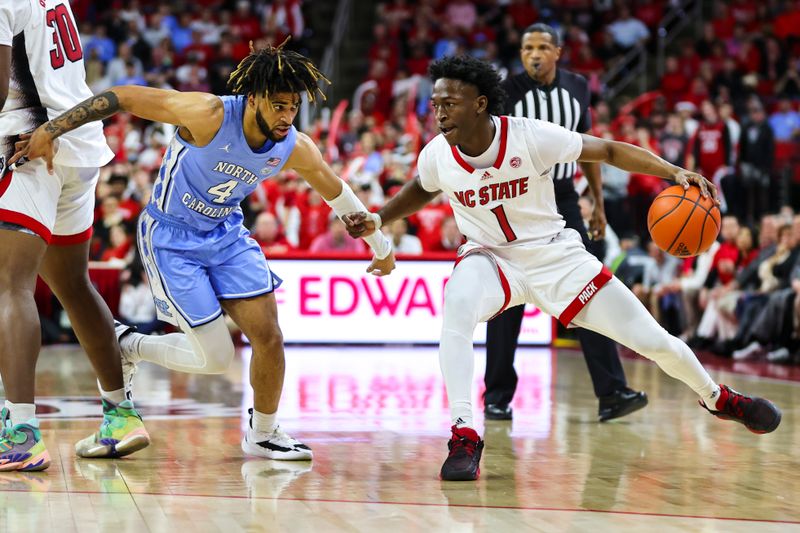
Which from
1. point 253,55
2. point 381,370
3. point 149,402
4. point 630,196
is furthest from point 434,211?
point 253,55

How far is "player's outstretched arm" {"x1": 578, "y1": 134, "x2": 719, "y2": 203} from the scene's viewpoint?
198 inches

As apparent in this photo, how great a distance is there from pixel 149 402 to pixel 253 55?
118 inches

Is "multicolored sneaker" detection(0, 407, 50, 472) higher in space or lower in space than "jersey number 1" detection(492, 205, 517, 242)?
lower

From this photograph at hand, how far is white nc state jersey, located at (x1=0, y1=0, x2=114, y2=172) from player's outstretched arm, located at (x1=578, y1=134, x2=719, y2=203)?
2.14 metres

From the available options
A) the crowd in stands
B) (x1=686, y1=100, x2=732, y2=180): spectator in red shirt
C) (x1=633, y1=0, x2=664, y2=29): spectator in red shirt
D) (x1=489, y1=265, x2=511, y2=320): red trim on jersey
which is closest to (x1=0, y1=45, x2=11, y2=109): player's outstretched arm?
(x1=489, y1=265, x2=511, y2=320): red trim on jersey

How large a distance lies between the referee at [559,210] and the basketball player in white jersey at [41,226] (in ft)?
7.58

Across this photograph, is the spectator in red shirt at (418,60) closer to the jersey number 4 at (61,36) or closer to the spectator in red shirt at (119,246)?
the spectator in red shirt at (119,246)

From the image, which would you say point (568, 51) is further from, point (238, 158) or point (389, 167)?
point (238, 158)

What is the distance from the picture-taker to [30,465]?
4637mm

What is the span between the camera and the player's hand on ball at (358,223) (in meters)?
5.29

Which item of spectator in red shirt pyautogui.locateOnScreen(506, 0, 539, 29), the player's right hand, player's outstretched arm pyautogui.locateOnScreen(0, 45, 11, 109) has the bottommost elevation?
the player's right hand

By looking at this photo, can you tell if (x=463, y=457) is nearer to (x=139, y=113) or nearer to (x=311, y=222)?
(x=139, y=113)

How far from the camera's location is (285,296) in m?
11.9

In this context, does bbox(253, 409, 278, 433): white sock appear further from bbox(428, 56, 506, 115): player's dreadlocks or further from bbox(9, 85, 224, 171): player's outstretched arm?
bbox(428, 56, 506, 115): player's dreadlocks
